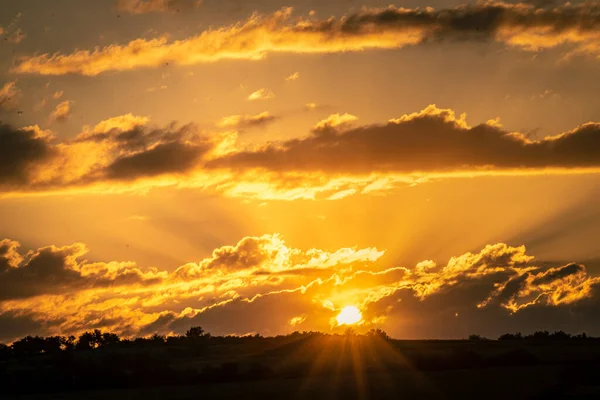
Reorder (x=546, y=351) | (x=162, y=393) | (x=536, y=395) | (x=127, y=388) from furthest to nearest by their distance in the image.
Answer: (x=546, y=351)
(x=127, y=388)
(x=162, y=393)
(x=536, y=395)

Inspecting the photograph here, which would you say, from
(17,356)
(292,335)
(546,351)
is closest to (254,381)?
(546,351)

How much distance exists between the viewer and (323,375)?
93.5m

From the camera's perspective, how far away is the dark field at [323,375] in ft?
263

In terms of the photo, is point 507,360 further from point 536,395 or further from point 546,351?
point 536,395

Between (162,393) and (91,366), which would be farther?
(91,366)

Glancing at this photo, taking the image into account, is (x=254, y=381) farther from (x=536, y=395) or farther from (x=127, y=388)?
(x=536, y=395)

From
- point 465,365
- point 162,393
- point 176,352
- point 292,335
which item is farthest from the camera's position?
point 292,335

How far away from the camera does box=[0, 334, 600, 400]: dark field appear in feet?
263

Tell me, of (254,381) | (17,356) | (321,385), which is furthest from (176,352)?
(321,385)

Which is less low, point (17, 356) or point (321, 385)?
point (17, 356)

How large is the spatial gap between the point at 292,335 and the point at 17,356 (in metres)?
54.9

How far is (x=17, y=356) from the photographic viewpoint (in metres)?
137

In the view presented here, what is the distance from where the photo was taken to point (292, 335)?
171 meters

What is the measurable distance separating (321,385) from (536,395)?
20.4m
